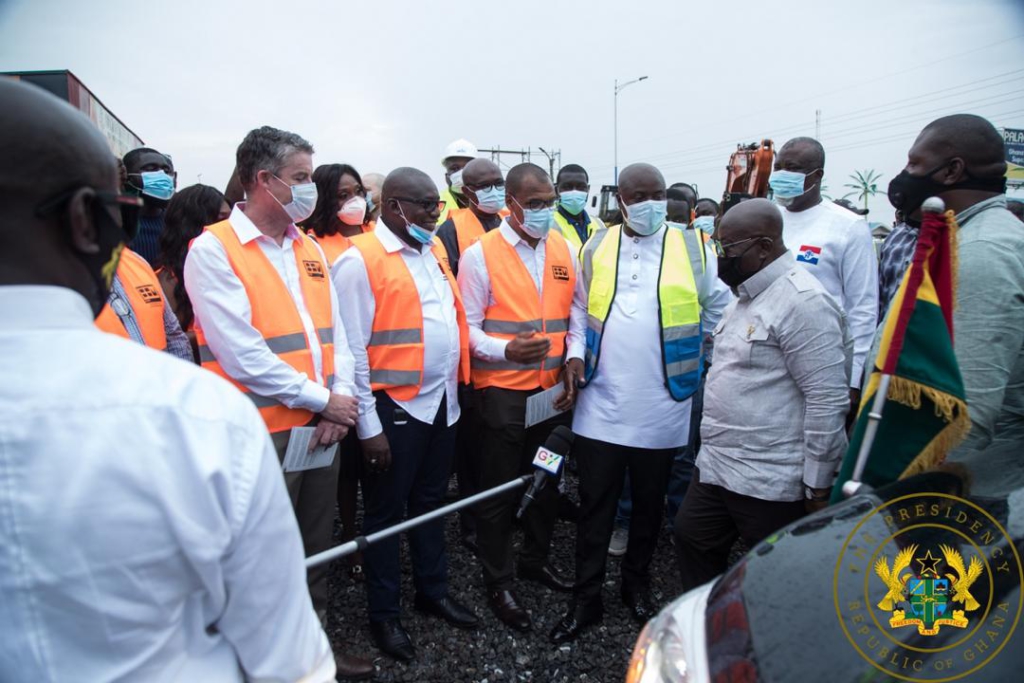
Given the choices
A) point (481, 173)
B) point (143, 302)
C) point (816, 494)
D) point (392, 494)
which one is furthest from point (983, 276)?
point (481, 173)

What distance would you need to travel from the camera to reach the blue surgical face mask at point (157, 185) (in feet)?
14.0

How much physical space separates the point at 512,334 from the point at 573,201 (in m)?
2.68

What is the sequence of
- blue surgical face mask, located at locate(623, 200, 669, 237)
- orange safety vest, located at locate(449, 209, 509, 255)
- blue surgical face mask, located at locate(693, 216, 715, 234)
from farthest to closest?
blue surgical face mask, located at locate(693, 216, 715, 234)
orange safety vest, located at locate(449, 209, 509, 255)
blue surgical face mask, located at locate(623, 200, 669, 237)

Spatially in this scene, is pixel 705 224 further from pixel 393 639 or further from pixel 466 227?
pixel 393 639

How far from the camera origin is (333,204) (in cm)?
471

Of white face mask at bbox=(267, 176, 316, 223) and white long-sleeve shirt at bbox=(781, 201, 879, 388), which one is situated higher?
white face mask at bbox=(267, 176, 316, 223)

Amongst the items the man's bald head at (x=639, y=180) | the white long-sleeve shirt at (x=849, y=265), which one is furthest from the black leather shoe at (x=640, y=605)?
the man's bald head at (x=639, y=180)

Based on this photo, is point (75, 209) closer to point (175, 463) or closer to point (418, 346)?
point (175, 463)

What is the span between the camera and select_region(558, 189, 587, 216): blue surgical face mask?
19.7 ft

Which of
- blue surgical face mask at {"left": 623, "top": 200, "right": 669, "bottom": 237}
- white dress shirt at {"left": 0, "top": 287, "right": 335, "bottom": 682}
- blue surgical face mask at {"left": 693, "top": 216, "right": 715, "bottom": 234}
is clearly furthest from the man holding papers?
blue surgical face mask at {"left": 693, "top": 216, "right": 715, "bottom": 234}

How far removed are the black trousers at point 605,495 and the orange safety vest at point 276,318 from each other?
1.50 metres

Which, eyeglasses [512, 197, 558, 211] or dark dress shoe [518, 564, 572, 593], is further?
dark dress shoe [518, 564, 572, 593]

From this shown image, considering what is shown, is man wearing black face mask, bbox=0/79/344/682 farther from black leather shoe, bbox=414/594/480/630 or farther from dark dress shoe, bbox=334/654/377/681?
black leather shoe, bbox=414/594/480/630

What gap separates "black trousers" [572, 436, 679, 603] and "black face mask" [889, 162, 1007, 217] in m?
1.67
